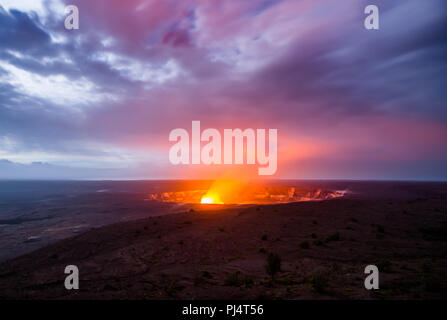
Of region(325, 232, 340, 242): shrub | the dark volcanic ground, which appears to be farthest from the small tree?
region(325, 232, 340, 242): shrub

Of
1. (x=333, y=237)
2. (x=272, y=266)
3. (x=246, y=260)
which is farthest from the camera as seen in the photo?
(x=333, y=237)

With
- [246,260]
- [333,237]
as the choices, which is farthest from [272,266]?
[333,237]

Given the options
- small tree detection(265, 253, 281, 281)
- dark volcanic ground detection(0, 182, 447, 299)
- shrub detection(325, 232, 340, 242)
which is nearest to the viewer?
dark volcanic ground detection(0, 182, 447, 299)

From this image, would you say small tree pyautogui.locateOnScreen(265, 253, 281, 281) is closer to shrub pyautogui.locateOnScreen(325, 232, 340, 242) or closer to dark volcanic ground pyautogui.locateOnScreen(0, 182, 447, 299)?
dark volcanic ground pyautogui.locateOnScreen(0, 182, 447, 299)

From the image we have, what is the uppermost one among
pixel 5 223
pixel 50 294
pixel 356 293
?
pixel 356 293

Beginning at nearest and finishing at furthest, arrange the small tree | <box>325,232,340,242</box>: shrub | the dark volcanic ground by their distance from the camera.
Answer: the dark volcanic ground, the small tree, <box>325,232,340,242</box>: shrub

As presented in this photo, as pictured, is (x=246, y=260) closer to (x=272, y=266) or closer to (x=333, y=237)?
(x=272, y=266)
